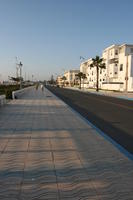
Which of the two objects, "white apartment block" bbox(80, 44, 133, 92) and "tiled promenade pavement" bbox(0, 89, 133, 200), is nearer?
"tiled promenade pavement" bbox(0, 89, 133, 200)

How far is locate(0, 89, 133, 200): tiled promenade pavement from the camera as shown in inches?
142

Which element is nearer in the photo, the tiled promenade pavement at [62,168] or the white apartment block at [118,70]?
the tiled promenade pavement at [62,168]

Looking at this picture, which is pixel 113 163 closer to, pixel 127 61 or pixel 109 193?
pixel 109 193

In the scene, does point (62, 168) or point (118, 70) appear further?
point (118, 70)

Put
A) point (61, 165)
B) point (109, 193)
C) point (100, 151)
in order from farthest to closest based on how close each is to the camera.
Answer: point (100, 151) < point (61, 165) < point (109, 193)

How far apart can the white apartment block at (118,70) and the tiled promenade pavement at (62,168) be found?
149 ft

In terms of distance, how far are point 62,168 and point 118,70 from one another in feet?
209

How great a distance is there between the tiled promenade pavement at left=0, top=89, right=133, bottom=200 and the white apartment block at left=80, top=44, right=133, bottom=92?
4546 cm

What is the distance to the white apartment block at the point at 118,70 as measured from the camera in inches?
2098

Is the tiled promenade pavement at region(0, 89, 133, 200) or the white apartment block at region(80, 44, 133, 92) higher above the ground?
the white apartment block at region(80, 44, 133, 92)

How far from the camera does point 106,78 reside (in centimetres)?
7675

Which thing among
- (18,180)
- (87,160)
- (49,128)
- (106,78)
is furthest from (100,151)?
(106,78)

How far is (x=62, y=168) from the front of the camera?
184 inches

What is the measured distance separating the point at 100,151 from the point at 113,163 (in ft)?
3.06
